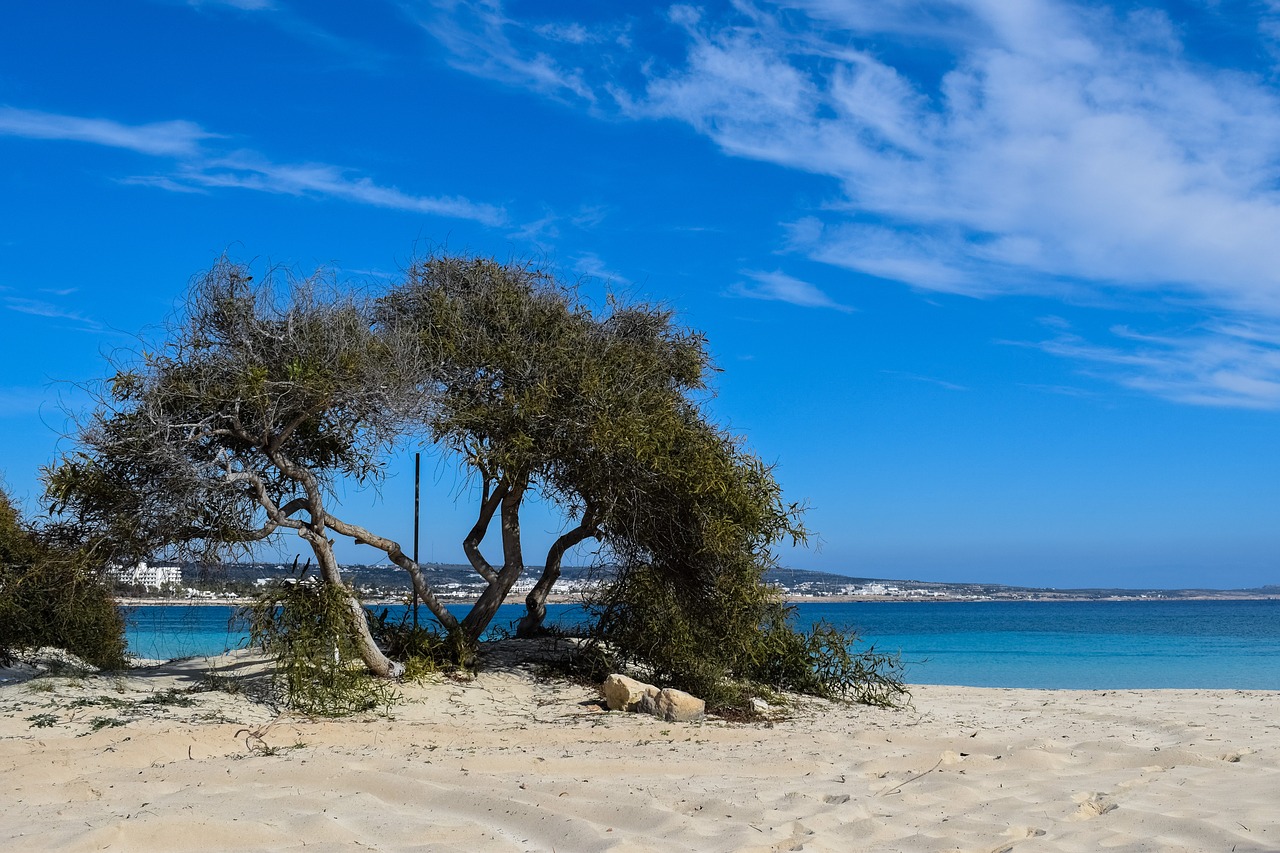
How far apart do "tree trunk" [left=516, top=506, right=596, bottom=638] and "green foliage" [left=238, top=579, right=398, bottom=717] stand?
3309 millimetres

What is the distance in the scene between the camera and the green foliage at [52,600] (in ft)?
35.3

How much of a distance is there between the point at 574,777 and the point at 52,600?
869 centimetres

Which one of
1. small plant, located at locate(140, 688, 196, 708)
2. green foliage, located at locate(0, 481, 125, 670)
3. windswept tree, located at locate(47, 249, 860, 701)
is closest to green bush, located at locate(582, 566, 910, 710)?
windswept tree, located at locate(47, 249, 860, 701)

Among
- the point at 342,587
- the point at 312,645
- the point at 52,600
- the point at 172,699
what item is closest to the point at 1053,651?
the point at 342,587

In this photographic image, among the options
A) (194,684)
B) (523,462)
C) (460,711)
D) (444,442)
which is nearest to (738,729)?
(460,711)

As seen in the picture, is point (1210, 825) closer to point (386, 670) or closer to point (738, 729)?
point (738, 729)

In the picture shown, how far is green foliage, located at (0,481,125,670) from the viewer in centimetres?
1076

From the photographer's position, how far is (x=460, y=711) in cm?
1120

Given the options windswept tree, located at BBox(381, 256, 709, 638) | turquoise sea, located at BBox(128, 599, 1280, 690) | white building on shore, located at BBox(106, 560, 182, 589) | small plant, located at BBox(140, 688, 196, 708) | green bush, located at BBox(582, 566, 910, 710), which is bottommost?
turquoise sea, located at BBox(128, 599, 1280, 690)

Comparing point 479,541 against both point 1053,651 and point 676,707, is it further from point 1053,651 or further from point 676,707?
point 1053,651

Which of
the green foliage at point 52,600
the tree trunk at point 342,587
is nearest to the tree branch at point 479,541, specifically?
the tree trunk at point 342,587

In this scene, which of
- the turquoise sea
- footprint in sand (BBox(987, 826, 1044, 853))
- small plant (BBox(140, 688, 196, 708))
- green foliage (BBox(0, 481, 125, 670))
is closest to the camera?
footprint in sand (BBox(987, 826, 1044, 853))

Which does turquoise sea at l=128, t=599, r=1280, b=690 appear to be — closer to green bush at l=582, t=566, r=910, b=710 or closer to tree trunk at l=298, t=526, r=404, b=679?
green bush at l=582, t=566, r=910, b=710

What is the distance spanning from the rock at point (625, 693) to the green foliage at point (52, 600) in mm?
5568
